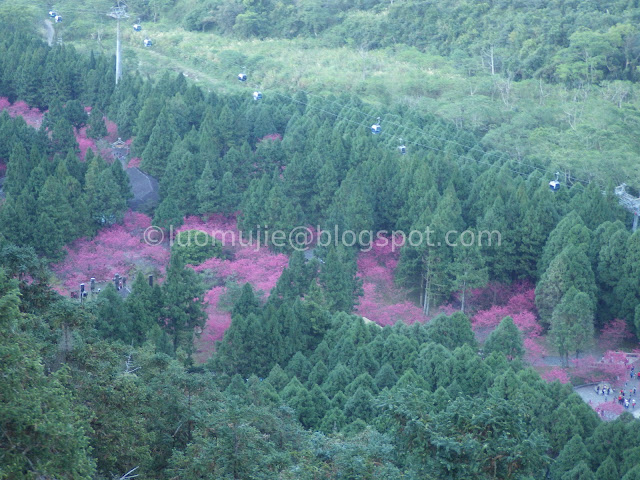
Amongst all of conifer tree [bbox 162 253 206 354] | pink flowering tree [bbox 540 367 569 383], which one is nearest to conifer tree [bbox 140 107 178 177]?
conifer tree [bbox 162 253 206 354]

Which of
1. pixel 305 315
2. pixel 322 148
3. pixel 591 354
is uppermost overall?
pixel 322 148

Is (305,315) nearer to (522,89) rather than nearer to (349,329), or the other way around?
(349,329)

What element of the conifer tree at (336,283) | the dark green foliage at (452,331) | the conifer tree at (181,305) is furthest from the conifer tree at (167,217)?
the dark green foliage at (452,331)

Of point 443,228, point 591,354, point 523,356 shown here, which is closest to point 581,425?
point 523,356

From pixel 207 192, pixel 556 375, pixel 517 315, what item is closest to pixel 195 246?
pixel 207 192

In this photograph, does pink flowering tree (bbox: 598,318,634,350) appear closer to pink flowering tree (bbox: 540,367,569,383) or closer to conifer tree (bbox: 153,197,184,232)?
pink flowering tree (bbox: 540,367,569,383)

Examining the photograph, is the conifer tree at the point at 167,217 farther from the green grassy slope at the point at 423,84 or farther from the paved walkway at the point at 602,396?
the paved walkway at the point at 602,396
